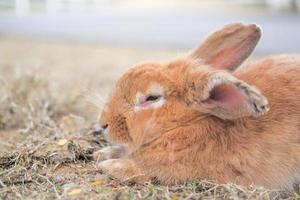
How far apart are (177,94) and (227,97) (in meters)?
0.32

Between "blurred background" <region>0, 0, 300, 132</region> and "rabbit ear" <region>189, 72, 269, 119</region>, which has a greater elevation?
"rabbit ear" <region>189, 72, 269, 119</region>

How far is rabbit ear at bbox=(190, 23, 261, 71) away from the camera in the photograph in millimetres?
3722

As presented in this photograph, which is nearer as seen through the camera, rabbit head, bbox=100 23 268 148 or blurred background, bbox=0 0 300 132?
rabbit head, bbox=100 23 268 148

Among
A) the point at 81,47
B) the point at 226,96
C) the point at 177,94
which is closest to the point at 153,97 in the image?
the point at 177,94

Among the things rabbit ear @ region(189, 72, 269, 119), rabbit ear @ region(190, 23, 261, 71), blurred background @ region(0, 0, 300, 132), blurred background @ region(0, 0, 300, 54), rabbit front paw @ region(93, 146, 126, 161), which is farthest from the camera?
blurred background @ region(0, 0, 300, 54)

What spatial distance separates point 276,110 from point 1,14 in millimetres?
15771

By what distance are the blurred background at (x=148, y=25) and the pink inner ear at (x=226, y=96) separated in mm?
5924

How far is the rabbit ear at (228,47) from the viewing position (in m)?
3.72

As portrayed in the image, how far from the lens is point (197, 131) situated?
3.43 metres

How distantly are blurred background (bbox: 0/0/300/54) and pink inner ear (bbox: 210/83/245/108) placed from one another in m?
5.92

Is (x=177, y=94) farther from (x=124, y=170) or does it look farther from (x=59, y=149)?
(x=59, y=149)

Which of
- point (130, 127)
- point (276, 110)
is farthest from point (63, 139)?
point (276, 110)

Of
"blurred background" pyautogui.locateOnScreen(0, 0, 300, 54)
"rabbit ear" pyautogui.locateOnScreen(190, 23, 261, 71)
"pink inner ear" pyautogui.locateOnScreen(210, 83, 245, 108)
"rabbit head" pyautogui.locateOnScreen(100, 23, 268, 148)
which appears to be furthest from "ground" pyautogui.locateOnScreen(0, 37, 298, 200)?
"blurred background" pyautogui.locateOnScreen(0, 0, 300, 54)

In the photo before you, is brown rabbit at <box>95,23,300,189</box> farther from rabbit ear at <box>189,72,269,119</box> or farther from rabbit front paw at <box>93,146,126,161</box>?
rabbit front paw at <box>93,146,126,161</box>
